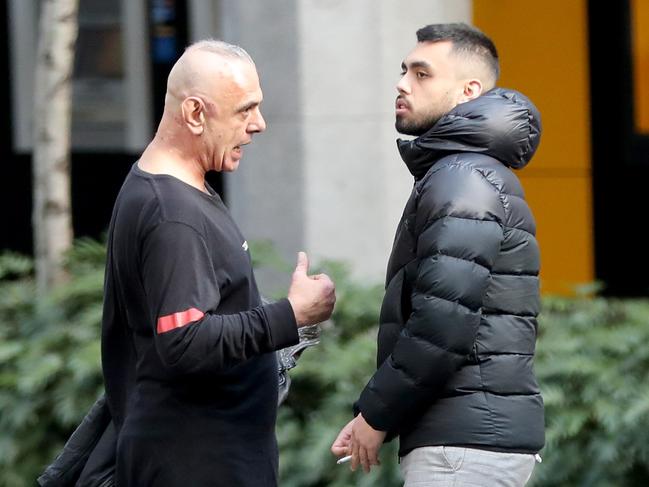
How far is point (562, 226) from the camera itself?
10078 mm

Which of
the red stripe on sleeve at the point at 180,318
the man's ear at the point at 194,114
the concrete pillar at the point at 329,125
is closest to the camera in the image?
the red stripe on sleeve at the point at 180,318

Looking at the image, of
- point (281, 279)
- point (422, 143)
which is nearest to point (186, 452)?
point (422, 143)

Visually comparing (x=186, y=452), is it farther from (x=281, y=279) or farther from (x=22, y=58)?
(x=22, y=58)

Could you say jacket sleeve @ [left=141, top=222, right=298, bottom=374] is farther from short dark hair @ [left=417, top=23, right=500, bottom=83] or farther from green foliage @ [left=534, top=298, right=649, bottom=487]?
green foliage @ [left=534, top=298, right=649, bottom=487]

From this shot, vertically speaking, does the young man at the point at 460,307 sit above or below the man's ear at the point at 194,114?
below

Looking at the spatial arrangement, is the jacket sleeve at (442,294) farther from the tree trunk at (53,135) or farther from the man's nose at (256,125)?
the tree trunk at (53,135)

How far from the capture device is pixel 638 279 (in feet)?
33.9

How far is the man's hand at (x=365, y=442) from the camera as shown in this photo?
12.1 feet

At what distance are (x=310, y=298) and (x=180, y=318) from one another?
37cm

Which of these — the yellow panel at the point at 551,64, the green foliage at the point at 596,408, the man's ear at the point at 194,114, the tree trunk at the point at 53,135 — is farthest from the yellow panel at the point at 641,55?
the man's ear at the point at 194,114

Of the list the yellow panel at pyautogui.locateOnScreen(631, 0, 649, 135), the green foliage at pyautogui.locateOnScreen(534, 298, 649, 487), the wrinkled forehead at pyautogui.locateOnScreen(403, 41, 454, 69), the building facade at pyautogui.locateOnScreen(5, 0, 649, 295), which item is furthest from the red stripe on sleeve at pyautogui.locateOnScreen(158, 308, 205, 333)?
the yellow panel at pyautogui.locateOnScreen(631, 0, 649, 135)

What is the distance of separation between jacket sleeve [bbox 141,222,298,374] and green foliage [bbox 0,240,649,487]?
2.45 m

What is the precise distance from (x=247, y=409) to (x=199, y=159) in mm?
638

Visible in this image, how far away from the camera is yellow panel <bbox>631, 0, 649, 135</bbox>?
9.75m
